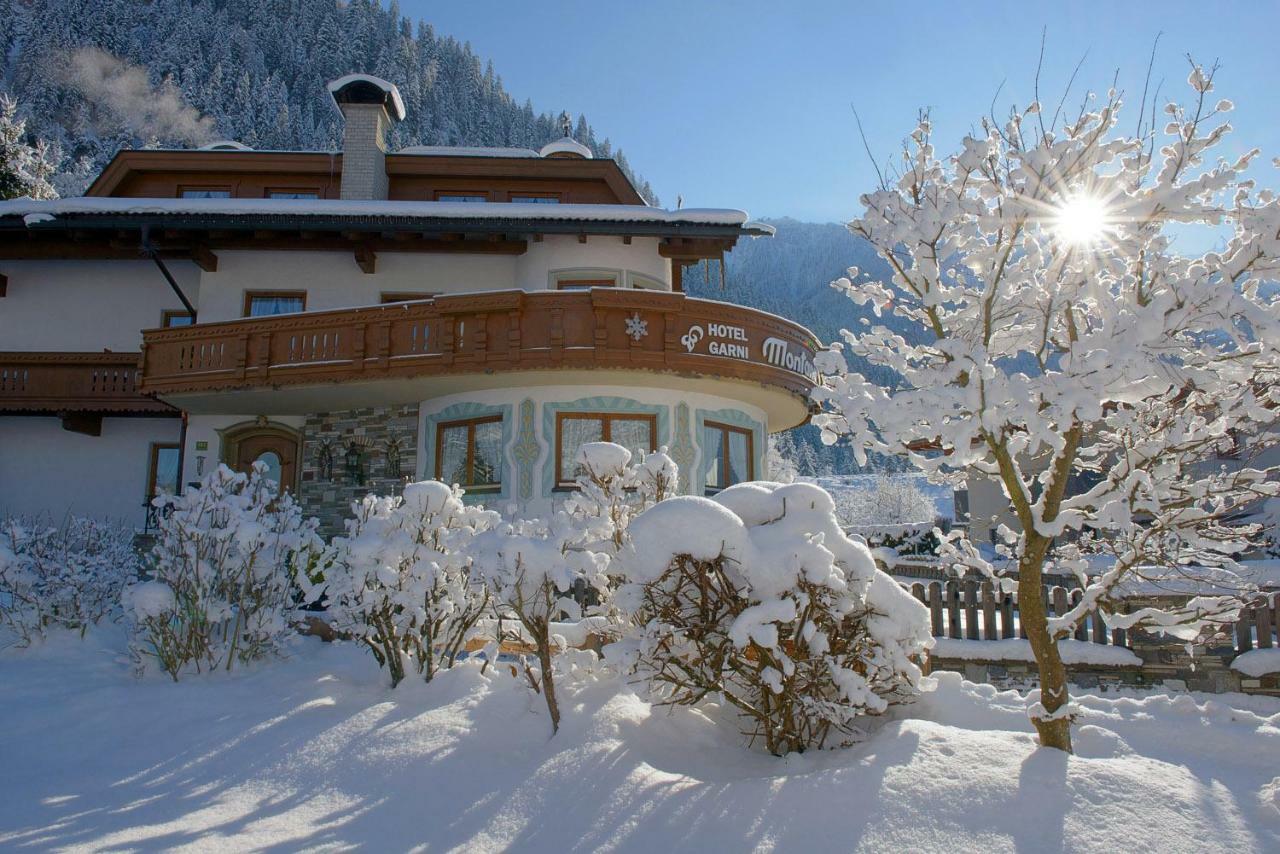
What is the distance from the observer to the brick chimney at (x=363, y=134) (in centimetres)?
1964

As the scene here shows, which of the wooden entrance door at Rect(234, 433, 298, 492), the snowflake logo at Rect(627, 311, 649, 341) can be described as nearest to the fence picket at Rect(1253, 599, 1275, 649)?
the snowflake logo at Rect(627, 311, 649, 341)

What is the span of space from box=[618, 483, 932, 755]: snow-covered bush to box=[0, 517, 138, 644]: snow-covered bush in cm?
748

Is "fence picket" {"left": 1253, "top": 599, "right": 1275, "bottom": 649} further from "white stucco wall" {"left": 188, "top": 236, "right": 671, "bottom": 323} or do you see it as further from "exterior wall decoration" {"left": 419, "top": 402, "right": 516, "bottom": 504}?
"white stucco wall" {"left": 188, "top": 236, "right": 671, "bottom": 323}

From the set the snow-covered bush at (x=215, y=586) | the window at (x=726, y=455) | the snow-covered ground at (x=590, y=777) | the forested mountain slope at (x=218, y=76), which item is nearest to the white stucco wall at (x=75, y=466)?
the snow-covered bush at (x=215, y=586)

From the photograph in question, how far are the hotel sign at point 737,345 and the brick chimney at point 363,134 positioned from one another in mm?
9897

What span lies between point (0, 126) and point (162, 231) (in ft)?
58.7

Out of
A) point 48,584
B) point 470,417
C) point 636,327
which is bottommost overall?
point 48,584

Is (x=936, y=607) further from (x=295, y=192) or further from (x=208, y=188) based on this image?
(x=208, y=188)

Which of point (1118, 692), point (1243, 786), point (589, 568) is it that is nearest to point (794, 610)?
point (589, 568)

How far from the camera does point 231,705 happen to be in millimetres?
7141

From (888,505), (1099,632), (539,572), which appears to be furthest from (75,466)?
(888,505)

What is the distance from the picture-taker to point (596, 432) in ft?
47.8

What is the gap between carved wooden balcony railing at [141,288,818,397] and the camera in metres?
13.7

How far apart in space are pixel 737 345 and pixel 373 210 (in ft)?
25.6
